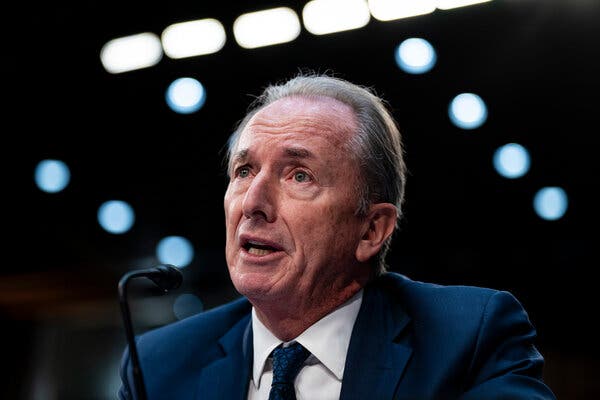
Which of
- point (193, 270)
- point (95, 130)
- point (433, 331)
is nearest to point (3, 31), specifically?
point (95, 130)

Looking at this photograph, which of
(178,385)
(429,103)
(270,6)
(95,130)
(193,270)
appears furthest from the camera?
(193,270)

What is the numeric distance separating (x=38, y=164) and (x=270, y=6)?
159 centimetres

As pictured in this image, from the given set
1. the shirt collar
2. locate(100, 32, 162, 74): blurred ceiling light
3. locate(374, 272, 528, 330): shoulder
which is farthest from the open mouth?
locate(100, 32, 162, 74): blurred ceiling light

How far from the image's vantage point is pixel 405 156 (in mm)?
4211

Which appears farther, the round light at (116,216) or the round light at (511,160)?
the round light at (116,216)

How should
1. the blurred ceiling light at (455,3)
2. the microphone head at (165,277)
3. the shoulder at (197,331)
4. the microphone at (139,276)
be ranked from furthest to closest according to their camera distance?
the blurred ceiling light at (455,3) < the shoulder at (197,331) < the microphone head at (165,277) < the microphone at (139,276)

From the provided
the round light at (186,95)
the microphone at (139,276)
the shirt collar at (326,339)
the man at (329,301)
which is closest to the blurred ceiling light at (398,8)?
the round light at (186,95)

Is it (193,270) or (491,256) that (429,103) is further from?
(193,270)

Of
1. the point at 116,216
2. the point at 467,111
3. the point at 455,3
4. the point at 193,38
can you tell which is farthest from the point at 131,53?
the point at 467,111

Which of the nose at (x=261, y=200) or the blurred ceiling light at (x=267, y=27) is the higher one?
the blurred ceiling light at (x=267, y=27)

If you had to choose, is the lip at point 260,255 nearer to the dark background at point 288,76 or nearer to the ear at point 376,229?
the ear at point 376,229

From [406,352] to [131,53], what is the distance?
2.48 metres

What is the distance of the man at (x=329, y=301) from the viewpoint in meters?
2.04

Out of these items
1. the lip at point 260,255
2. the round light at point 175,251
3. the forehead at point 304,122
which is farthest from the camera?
the round light at point 175,251
